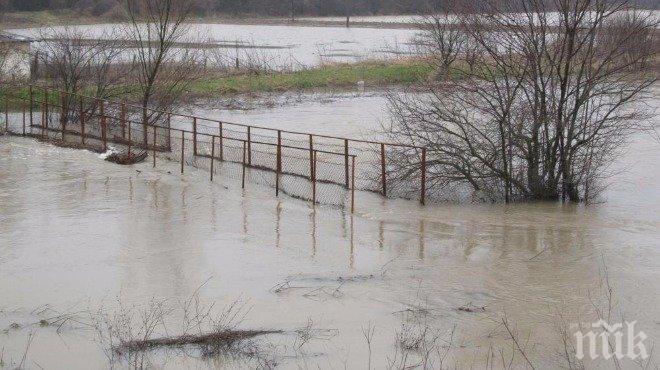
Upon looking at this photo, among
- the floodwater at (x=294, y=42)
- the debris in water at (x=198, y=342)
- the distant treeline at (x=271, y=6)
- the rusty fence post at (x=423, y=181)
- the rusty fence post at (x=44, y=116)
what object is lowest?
the debris in water at (x=198, y=342)

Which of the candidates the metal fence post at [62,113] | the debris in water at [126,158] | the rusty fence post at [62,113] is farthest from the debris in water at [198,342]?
the metal fence post at [62,113]

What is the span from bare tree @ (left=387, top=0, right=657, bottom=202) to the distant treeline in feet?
242

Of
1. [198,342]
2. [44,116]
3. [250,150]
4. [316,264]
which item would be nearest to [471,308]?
[316,264]

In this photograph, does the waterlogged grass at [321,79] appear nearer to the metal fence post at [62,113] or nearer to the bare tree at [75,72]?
the bare tree at [75,72]

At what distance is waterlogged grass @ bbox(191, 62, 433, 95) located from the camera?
4356cm

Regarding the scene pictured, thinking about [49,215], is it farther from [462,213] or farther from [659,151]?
[659,151]

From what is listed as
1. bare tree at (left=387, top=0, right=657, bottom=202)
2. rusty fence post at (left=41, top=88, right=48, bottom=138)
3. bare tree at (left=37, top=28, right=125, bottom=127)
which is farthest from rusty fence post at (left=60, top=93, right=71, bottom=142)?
bare tree at (left=387, top=0, right=657, bottom=202)

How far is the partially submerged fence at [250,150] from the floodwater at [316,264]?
2.14ft

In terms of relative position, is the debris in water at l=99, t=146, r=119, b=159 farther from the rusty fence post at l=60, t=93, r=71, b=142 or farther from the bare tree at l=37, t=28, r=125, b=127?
the bare tree at l=37, t=28, r=125, b=127

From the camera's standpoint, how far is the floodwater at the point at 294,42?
57.5m

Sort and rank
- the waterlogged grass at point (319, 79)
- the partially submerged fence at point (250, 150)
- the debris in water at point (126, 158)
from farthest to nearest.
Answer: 1. the waterlogged grass at point (319, 79)
2. the debris in water at point (126, 158)
3. the partially submerged fence at point (250, 150)

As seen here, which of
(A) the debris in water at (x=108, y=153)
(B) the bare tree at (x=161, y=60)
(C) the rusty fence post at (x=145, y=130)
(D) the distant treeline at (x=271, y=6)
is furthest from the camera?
(D) the distant treeline at (x=271, y=6)

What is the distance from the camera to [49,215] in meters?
17.9

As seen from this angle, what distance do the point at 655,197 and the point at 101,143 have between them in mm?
15818
